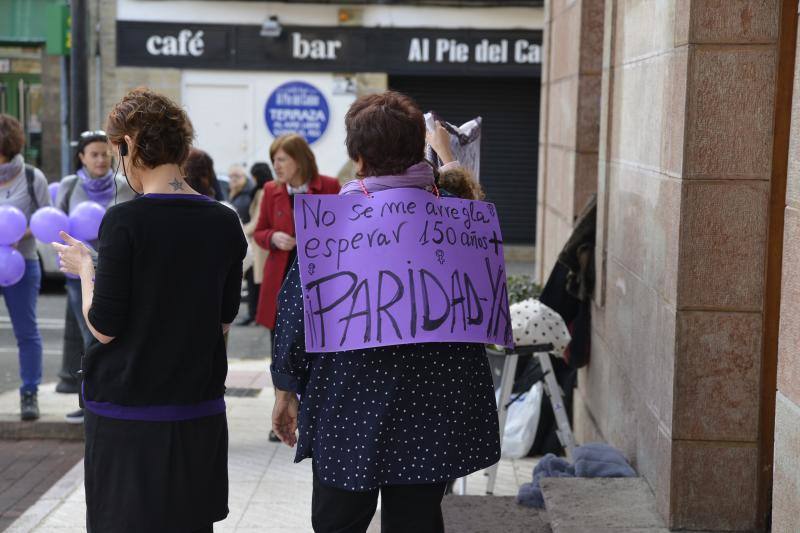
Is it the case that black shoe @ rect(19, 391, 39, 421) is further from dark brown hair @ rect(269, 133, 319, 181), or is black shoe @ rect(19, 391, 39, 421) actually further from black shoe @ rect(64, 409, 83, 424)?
dark brown hair @ rect(269, 133, 319, 181)

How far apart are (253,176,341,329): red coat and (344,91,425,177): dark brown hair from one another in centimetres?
358

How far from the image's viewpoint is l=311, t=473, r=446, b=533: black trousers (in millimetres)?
3436

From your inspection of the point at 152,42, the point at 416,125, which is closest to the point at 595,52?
the point at 416,125

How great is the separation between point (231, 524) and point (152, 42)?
52.6 ft

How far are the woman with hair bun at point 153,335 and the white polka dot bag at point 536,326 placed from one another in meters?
2.28

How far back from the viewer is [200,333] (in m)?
3.56

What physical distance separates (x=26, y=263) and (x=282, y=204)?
151 cm

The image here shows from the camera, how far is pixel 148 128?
3.56 m

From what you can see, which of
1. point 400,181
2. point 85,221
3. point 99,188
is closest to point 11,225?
point 85,221

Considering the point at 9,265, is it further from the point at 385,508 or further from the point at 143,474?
the point at 385,508

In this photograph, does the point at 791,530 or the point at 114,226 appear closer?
the point at 791,530

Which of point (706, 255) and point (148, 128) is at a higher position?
point (148, 128)

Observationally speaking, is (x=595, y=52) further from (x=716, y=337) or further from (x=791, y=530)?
(x=791, y=530)

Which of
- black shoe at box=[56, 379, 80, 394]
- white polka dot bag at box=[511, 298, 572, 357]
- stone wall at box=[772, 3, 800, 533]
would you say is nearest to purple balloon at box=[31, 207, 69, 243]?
black shoe at box=[56, 379, 80, 394]
